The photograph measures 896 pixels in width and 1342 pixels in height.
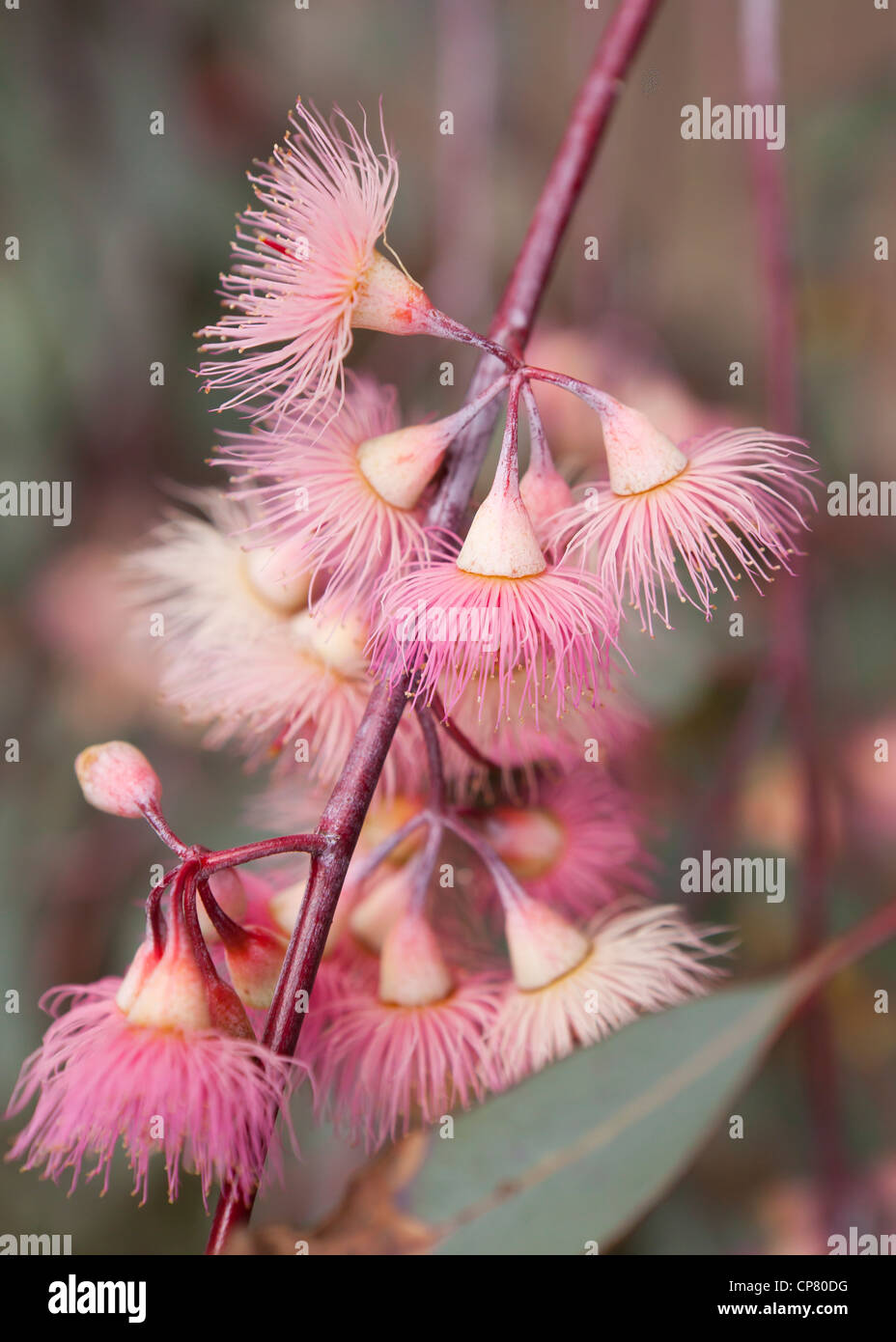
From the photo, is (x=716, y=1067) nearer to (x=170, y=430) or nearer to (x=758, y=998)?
(x=758, y=998)

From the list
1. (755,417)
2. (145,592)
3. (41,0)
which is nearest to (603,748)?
(145,592)

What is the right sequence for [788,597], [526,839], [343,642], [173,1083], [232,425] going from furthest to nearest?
[232,425], [788,597], [526,839], [343,642], [173,1083]

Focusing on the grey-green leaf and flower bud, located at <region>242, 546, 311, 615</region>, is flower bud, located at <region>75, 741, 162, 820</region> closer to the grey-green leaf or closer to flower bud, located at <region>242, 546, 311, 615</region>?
flower bud, located at <region>242, 546, 311, 615</region>

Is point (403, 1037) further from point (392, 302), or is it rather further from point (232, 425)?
point (232, 425)

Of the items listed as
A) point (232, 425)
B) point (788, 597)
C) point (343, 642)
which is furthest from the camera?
point (232, 425)

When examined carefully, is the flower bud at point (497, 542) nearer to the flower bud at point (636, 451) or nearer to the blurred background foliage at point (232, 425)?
the flower bud at point (636, 451)

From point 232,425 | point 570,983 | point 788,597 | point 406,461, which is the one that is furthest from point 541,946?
point 232,425

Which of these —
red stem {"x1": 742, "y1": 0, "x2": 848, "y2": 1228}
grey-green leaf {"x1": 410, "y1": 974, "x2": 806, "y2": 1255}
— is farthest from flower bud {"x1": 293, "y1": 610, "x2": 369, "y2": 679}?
red stem {"x1": 742, "y1": 0, "x2": 848, "y2": 1228}
